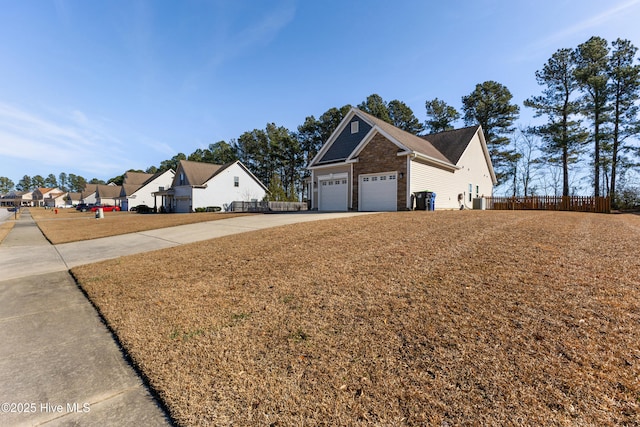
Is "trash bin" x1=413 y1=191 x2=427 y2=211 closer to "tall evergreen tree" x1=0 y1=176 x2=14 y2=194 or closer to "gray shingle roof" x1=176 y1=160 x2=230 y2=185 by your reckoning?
"gray shingle roof" x1=176 y1=160 x2=230 y2=185

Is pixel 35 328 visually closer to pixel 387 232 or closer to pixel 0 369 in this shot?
pixel 0 369

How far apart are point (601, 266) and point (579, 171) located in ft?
103

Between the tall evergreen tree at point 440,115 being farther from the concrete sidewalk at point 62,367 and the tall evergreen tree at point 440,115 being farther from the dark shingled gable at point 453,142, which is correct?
the concrete sidewalk at point 62,367

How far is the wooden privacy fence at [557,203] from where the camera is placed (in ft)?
59.5

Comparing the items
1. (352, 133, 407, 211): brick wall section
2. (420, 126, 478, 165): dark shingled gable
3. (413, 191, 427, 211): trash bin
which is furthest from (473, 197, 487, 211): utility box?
(352, 133, 407, 211): brick wall section

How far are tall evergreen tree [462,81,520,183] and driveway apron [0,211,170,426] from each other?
36.3 metres

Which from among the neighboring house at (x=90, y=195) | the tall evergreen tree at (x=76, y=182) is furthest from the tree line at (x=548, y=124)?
the tall evergreen tree at (x=76, y=182)

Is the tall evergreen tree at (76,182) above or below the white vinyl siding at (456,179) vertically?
above

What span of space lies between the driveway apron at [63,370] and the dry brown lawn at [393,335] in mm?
160

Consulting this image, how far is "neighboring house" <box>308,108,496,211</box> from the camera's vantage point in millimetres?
15172

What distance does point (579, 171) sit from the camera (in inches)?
1056

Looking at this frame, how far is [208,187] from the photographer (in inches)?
1258

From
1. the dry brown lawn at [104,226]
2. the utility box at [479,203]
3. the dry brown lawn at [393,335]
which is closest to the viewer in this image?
the dry brown lawn at [393,335]

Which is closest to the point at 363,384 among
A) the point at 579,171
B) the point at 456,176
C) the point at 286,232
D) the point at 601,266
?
the point at 601,266
